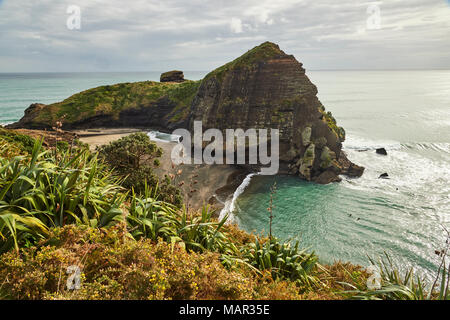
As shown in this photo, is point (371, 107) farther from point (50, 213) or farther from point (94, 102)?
point (50, 213)

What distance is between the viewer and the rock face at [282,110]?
112ft

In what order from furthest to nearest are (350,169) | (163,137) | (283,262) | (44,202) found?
(163,137)
(350,169)
(283,262)
(44,202)

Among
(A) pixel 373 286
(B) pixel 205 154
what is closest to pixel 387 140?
(B) pixel 205 154

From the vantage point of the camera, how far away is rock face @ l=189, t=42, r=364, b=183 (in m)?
34.2

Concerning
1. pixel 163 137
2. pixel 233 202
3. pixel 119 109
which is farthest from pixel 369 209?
pixel 119 109

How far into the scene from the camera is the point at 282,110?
37.5 metres

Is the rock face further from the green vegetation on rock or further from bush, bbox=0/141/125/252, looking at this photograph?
bush, bbox=0/141/125/252

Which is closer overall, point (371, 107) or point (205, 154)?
point (205, 154)

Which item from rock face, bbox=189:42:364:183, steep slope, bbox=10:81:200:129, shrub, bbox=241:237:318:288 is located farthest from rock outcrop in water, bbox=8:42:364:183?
shrub, bbox=241:237:318:288

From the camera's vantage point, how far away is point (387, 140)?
54.6 m

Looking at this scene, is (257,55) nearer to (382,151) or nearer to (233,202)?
(233,202)

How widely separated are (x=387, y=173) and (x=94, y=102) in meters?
67.3

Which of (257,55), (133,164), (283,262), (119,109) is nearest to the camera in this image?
(283,262)

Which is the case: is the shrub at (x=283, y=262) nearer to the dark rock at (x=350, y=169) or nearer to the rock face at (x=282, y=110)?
the rock face at (x=282, y=110)
